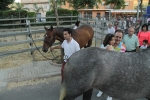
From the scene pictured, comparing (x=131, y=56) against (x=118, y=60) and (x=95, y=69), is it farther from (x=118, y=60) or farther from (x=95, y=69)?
(x=95, y=69)

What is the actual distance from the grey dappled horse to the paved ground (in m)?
3.04

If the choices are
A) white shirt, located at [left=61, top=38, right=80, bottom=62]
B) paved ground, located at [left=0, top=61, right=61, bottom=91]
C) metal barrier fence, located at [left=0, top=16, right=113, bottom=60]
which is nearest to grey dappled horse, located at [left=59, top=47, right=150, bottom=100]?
white shirt, located at [left=61, top=38, right=80, bottom=62]

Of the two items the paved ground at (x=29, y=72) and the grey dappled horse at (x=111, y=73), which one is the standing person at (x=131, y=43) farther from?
the paved ground at (x=29, y=72)

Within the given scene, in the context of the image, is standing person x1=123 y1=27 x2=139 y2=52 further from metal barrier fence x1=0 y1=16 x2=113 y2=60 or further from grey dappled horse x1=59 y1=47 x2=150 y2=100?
metal barrier fence x1=0 y1=16 x2=113 y2=60

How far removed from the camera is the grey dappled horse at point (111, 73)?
2.52 metres

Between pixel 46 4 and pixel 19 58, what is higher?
pixel 46 4

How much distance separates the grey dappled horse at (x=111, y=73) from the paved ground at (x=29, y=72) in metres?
3.04

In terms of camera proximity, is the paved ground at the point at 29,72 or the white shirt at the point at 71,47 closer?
the white shirt at the point at 71,47

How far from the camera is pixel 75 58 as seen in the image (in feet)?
8.86

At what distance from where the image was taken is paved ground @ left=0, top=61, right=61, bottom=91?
5.30m

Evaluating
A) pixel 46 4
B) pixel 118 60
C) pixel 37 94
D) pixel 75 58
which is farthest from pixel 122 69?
pixel 46 4

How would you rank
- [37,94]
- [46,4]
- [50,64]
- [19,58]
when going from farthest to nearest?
[46,4] → [19,58] → [50,64] → [37,94]

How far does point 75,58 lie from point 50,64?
413 centimetres

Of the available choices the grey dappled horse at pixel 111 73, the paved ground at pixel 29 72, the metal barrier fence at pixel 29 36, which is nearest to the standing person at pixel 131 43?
the grey dappled horse at pixel 111 73
